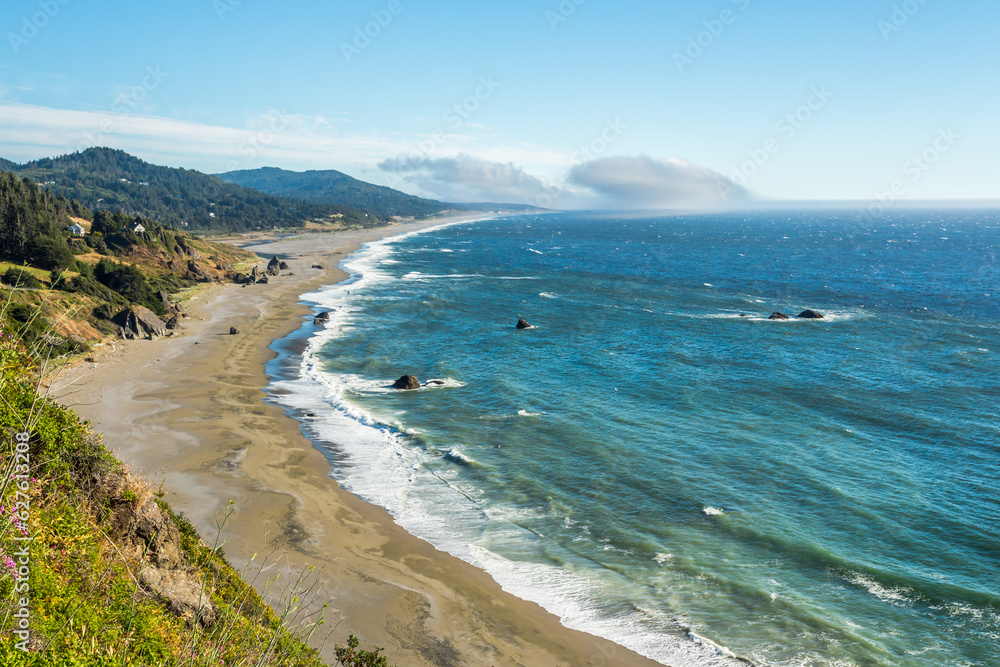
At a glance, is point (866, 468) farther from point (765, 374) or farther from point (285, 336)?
point (285, 336)

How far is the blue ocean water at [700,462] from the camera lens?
19.2 metres

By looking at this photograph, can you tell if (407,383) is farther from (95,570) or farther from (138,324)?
(95,570)

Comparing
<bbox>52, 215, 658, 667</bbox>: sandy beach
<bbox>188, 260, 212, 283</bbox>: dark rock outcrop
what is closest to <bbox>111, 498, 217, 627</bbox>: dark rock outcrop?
<bbox>52, 215, 658, 667</bbox>: sandy beach

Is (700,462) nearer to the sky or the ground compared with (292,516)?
nearer to the sky

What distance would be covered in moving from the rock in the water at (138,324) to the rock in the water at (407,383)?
83.3ft

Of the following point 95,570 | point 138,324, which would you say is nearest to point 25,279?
point 138,324

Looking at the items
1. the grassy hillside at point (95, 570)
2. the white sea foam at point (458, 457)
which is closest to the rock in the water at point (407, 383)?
the white sea foam at point (458, 457)

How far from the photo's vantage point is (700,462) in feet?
97.9

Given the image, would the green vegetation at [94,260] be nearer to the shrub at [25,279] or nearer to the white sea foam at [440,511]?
the shrub at [25,279]

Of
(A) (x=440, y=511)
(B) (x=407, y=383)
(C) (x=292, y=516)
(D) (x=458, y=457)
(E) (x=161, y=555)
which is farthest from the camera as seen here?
(B) (x=407, y=383)

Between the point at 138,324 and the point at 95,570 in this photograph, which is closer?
the point at 95,570

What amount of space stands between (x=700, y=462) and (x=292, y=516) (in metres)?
19.5

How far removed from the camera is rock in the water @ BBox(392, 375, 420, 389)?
40.6 metres

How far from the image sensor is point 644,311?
69.9m
